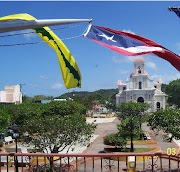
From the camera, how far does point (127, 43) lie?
676 cm

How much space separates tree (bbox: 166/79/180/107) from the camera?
6675 cm

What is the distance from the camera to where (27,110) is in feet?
79.6

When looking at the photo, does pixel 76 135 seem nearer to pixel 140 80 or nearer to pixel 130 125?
pixel 130 125

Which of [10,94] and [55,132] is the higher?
[10,94]

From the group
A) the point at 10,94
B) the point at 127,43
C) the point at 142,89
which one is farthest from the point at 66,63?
the point at 142,89

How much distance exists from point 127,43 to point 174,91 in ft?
214

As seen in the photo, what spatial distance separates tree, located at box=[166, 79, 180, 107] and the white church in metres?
12.0

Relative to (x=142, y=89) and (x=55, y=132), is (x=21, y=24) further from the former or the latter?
(x=142, y=89)

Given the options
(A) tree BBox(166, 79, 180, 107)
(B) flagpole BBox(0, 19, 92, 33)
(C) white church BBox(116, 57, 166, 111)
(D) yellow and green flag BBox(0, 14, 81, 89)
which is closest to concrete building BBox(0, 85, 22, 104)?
(C) white church BBox(116, 57, 166, 111)

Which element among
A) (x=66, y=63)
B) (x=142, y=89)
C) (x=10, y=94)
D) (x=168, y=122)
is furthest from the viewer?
(x=142, y=89)

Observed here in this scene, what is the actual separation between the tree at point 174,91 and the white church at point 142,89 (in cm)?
1199

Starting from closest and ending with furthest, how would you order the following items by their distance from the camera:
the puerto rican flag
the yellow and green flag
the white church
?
the puerto rican flag → the yellow and green flag → the white church

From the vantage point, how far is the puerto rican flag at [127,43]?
20.7 ft

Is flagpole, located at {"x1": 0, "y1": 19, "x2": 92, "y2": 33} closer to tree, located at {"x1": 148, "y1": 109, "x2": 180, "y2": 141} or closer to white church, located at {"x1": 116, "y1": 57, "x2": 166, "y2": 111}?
tree, located at {"x1": 148, "y1": 109, "x2": 180, "y2": 141}
